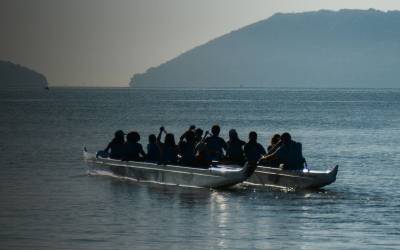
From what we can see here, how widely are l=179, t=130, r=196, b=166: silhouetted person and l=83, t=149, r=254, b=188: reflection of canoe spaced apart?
0.27m

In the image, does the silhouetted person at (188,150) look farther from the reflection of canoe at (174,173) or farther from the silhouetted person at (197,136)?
the silhouetted person at (197,136)

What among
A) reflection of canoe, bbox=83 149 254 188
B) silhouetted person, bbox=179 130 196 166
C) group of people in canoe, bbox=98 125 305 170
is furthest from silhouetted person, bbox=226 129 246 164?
silhouetted person, bbox=179 130 196 166

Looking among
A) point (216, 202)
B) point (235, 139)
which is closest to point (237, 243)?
point (216, 202)

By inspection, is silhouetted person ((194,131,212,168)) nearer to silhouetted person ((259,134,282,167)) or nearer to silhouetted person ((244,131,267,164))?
silhouetted person ((244,131,267,164))

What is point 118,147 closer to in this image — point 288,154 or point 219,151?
point 219,151

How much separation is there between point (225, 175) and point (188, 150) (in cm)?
203

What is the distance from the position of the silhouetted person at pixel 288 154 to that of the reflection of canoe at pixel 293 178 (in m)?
0.24

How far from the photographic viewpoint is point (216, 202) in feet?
95.9

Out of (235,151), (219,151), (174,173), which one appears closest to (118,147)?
(174,173)

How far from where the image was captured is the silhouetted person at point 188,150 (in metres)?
32.0

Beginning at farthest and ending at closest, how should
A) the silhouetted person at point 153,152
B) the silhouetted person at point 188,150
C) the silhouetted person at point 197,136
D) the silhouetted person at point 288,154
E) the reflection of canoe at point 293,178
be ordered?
the silhouetted person at point 153,152 → the silhouetted person at point 197,136 → the silhouetted person at point 188,150 → the silhouetted person at point 288,154 → the reflection of canoe at point 293,178

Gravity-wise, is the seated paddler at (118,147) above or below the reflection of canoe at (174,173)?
above

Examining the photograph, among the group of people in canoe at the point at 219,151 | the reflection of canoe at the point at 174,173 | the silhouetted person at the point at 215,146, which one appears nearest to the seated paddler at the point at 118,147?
the reflection of canoe at the point at 174,173

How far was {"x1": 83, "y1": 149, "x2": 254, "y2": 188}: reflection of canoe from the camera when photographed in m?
30.4
